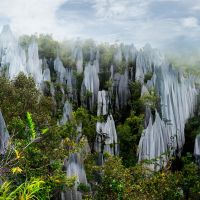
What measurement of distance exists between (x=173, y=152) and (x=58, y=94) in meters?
11.8

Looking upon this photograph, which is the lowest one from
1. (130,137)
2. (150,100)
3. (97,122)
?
(130,137)

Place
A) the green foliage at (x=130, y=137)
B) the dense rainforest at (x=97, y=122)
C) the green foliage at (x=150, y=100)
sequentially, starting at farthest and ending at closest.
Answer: the green foliage at (x=150, y=100)
the green foliage at (x=130, y=137)
the dense rainforest at (x=97, y=122)

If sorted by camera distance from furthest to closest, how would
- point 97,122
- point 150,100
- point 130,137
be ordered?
1. point 150,100
2. point 97,122
3. point 130,137

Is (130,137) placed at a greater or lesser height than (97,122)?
lesser

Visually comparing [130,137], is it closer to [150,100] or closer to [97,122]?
[97,122]

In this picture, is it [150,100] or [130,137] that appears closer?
[130,137]

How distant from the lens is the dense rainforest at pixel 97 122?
16.3 metres

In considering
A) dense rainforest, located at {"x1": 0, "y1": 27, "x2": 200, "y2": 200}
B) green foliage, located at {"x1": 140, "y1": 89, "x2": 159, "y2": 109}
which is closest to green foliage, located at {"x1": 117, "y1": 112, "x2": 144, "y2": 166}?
dense rainforest, located at {"x1": 0, "y1": 27, "x2": 200, "y2": 200}

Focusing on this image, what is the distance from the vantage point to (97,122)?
31.8 meters

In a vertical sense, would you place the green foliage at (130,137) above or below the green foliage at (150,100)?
below

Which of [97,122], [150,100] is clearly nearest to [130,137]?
[97,122]

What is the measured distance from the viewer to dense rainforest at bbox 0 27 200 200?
16.3 m

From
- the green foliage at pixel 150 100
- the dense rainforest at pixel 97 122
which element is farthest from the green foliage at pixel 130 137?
the green foliage at pixel 150 100

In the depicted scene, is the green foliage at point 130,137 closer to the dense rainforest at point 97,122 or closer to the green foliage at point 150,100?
the dense rainforest at point 97,122
